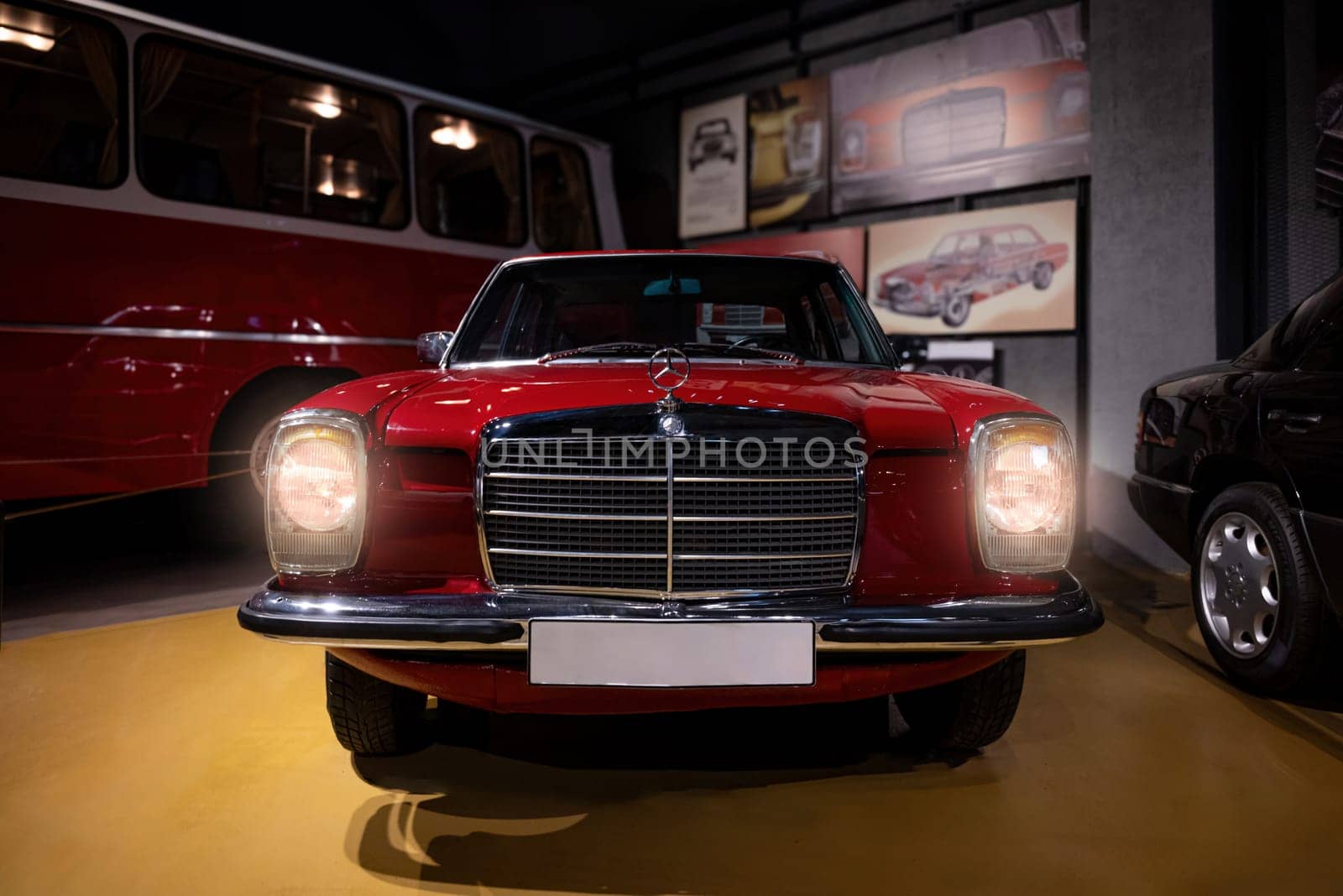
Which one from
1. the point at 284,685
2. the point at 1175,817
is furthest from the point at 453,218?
the point at 1175,817

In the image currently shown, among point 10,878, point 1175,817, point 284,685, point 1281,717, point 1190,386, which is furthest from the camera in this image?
point 1190,386

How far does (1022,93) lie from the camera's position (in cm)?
559

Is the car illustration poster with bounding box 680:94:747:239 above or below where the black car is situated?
above

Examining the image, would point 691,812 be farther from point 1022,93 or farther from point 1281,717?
point 1022,93

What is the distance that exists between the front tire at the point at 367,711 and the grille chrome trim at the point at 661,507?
56cm

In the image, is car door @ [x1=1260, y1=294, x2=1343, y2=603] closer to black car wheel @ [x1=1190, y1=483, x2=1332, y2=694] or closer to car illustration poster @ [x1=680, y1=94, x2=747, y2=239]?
black car wheel @ [x1=1190, y1=483, x2=1332, y2=694]

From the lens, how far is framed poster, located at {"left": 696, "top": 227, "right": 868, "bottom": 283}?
652 cm

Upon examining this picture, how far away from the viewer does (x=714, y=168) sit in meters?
7.56

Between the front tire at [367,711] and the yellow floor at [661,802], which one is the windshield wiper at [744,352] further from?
the front tire at [367,711]

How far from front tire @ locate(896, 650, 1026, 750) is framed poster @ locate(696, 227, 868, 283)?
4.49 m

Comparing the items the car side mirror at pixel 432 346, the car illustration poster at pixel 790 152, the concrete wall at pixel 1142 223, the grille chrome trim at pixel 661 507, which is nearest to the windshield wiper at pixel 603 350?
the car side mirror at pixel 432 346

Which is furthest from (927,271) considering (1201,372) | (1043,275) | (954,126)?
(1201,372)

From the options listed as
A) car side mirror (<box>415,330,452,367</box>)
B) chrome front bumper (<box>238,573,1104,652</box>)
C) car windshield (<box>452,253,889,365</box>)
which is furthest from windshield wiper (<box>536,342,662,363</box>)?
chrome front bumper (<box>238,573,1104,652</box>)

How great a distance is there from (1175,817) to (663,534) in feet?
4.51
